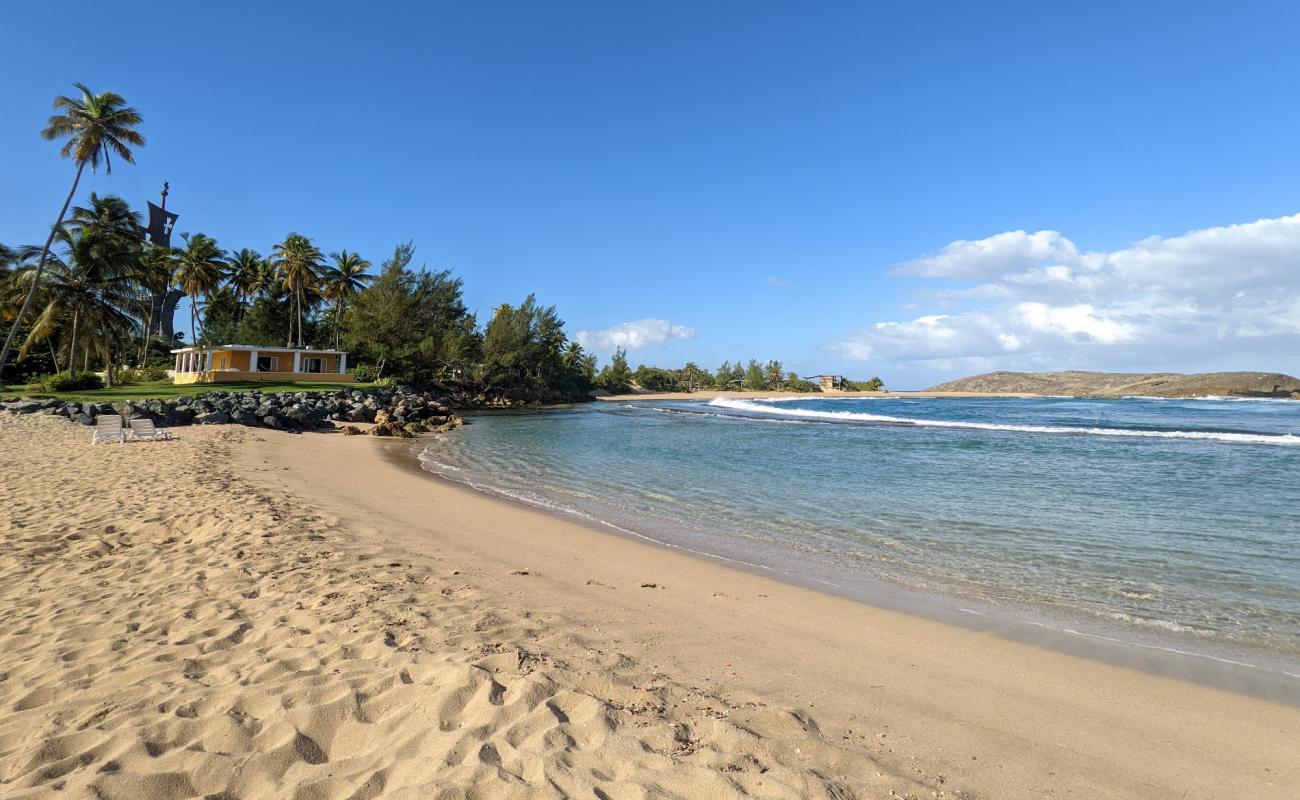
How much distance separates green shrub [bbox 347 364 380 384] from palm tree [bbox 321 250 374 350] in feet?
25.1

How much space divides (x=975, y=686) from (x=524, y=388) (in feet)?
199

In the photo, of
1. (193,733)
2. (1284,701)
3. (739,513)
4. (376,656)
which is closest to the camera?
(193,733)

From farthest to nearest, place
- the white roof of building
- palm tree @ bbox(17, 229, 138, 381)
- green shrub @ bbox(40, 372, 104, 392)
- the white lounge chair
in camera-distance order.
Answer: the white roof of building, palm tree @ bbox(17, 229, 138, 381), green shrub @ bbox(40, 372, 104, 392), the white lounge chair

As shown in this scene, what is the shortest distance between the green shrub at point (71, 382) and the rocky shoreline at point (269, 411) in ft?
22.0

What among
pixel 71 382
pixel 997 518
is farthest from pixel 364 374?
pixel 997 518

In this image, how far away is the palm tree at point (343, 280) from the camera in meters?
57.4

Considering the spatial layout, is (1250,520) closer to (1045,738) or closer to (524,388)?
(1045,738)

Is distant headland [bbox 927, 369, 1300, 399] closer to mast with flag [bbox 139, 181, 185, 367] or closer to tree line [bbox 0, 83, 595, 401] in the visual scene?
tree line [bbox 0, 83, 595, 401]

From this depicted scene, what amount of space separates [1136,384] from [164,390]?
376ft

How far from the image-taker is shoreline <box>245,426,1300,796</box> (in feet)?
11.6

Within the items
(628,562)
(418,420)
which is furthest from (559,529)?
(418,420)

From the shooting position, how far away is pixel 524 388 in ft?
207

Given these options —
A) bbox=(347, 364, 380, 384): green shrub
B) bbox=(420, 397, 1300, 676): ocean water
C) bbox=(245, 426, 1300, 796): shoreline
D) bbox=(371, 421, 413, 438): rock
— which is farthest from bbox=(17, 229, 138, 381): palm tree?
bbox=(245, 426, 1300, 796): shoreline

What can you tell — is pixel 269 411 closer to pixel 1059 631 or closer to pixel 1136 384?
pixel 1059 631
